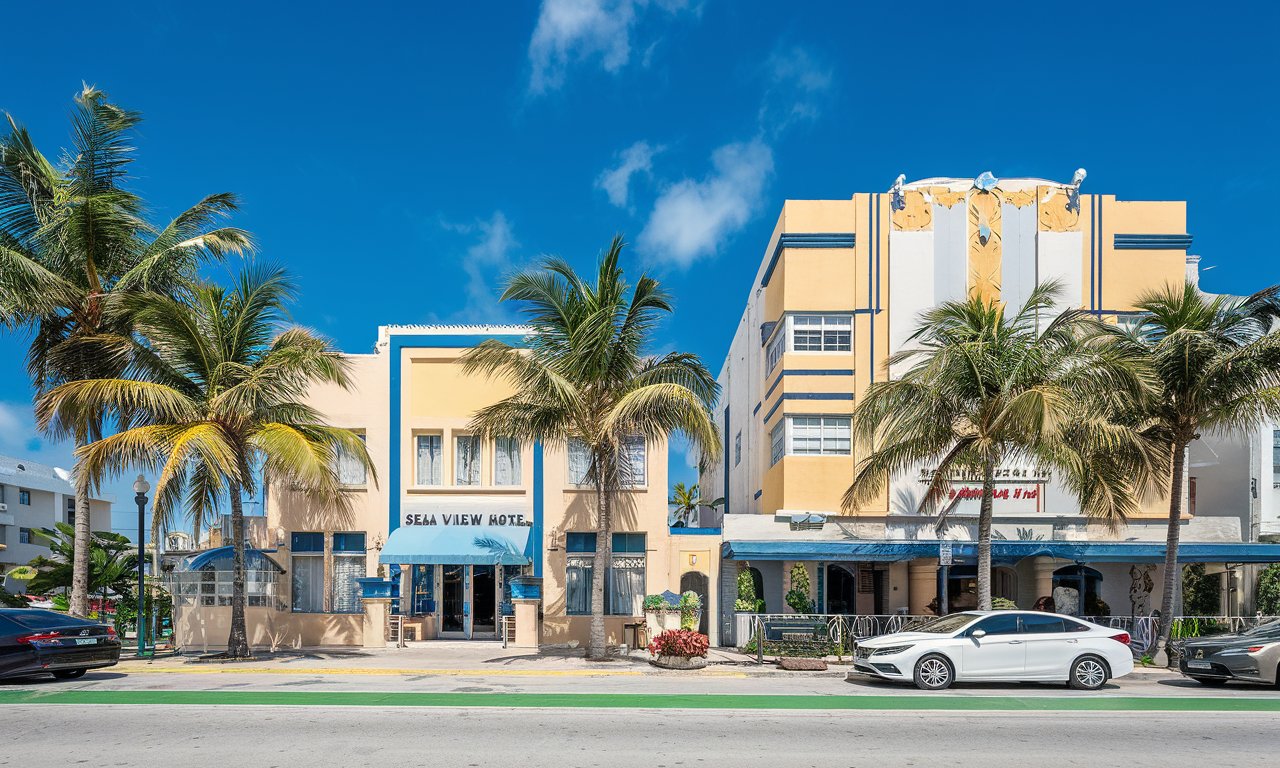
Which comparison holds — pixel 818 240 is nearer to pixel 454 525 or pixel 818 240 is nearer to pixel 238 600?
pixel 454 525

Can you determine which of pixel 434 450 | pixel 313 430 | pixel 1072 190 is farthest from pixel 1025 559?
pixel 313 430

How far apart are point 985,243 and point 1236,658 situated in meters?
13.8

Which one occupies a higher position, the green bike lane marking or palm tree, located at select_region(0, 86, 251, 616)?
palm tree, located at select_region(0, 86, 251, 616)

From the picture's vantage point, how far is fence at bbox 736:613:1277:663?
65.2ft

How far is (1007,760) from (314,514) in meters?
18.8

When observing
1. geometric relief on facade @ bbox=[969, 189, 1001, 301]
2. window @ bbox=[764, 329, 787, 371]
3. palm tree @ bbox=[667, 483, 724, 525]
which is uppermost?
geometric relief on facade @ bbox=[969, 189, 1001, 301]

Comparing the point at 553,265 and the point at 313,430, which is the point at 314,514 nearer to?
the point at 313,430

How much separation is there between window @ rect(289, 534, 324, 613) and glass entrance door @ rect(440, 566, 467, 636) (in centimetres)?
307

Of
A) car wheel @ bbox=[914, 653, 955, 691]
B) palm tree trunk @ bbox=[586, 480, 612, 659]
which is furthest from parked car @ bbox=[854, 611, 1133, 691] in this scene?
palm tree trunk @ bbox=[586, 480, 612, 659]

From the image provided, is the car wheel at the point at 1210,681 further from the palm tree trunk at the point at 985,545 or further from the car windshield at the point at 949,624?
the car windshield at the point at 949,624

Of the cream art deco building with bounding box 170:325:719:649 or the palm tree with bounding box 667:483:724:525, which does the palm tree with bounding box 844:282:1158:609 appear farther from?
the palm tree with bounding box 667:483:724:525

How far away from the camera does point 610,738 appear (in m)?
10.6

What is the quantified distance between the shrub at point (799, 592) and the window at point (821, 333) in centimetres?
627

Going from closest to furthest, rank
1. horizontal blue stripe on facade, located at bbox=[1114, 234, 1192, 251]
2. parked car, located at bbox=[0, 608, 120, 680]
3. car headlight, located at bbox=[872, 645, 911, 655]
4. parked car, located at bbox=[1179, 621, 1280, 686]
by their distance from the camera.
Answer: parked car, located at bbox=[0, 608, 120, 680] → car headlight, located at bbox=[872, 645, 911, 655] → parked car, located at bbox=[1179, 621, 1280, 686] → horizontal blue stripe on facade, located at bbox=[1114, 234, 1192, 251]
